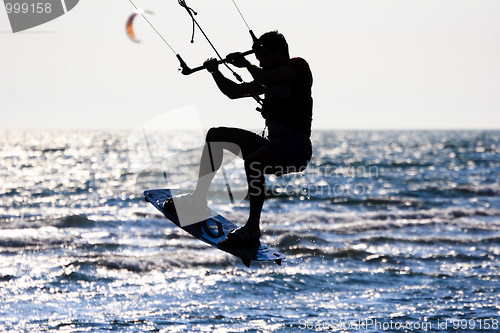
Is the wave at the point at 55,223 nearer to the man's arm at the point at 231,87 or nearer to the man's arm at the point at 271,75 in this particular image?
the man's arm at the point at 231,87

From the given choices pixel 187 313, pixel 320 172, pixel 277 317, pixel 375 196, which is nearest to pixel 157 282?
pixel 187 313

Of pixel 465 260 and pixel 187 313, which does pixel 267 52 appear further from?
pixel 465 260

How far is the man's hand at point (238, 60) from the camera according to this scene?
17.9 feet

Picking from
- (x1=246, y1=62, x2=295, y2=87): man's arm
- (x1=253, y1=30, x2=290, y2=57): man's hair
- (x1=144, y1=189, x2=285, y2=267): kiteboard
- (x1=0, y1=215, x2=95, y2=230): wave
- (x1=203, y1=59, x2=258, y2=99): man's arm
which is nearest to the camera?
(x1=246, y1=62, x2=295, y2=87): man's arm

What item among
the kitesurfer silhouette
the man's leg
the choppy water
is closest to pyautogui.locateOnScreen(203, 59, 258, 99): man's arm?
the kitesurfer silhouette

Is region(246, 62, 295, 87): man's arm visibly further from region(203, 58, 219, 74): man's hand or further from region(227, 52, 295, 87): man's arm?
region(203, 58, 219, 74): man's hand

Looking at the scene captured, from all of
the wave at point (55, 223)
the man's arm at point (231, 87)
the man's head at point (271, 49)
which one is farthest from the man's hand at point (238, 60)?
the wave at point (55, 223)

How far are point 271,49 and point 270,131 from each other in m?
0.86

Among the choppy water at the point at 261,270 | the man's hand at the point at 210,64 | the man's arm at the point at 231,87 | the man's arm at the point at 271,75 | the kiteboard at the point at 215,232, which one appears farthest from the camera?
the choppy water at the point at 261,270

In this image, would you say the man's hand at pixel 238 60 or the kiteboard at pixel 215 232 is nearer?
the man's hand at pixel 238 60

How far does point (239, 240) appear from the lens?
5824 millimetres

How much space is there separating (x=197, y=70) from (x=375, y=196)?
820 inches

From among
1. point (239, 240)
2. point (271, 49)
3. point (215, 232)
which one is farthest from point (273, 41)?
point (215, 232)

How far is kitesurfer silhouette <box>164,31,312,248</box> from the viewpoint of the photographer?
216 inches
